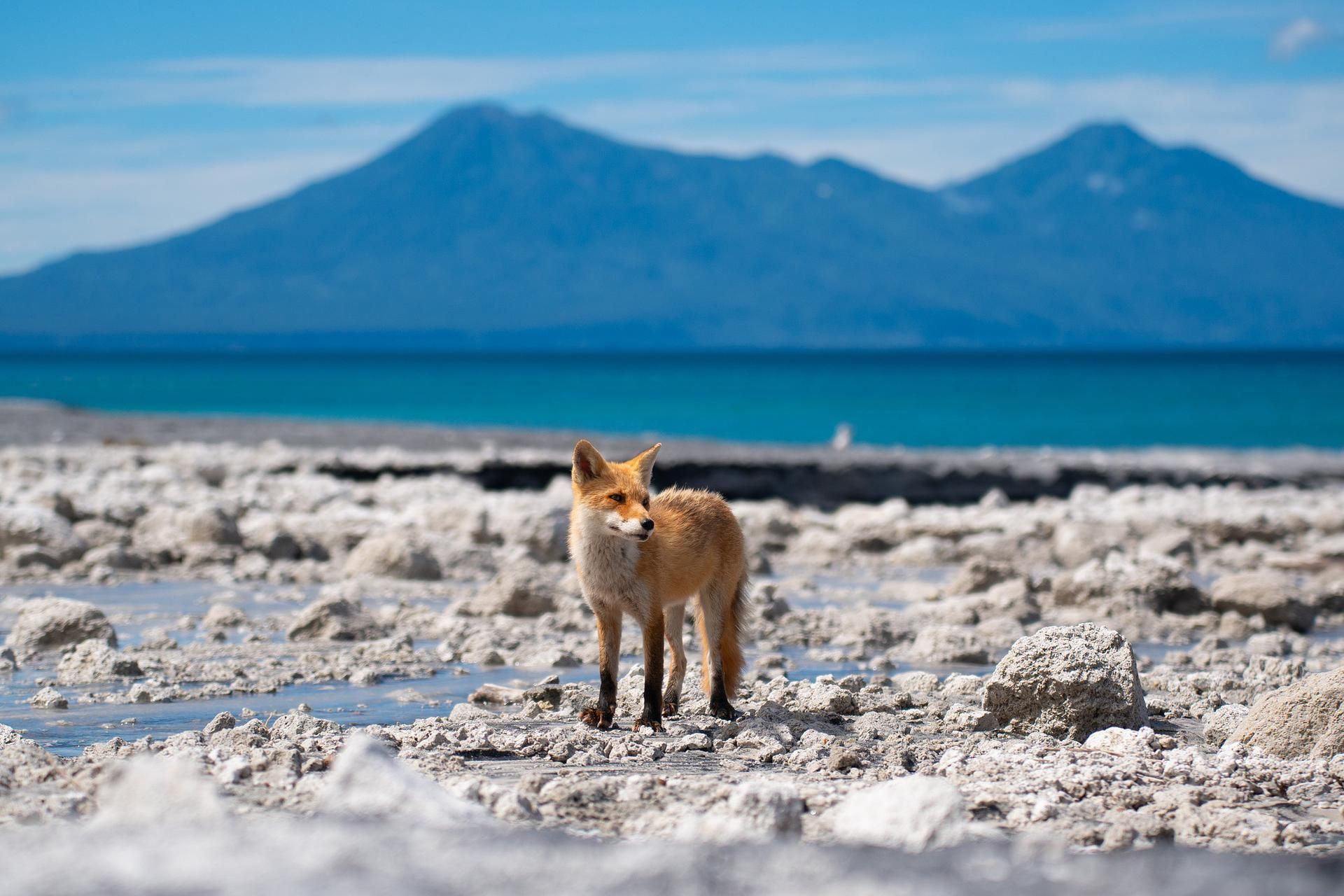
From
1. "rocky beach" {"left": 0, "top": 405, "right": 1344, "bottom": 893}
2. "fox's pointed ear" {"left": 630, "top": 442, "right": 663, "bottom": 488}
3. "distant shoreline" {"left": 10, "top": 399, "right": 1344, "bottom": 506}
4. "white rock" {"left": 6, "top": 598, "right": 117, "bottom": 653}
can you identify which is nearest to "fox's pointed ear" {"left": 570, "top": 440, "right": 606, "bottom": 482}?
"fox's pointed ear" {"left": 630, "top": 442, "right": 663, "bottom": 488}

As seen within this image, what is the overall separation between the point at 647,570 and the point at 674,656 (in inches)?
27.3

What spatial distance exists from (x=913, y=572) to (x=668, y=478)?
24.7ft

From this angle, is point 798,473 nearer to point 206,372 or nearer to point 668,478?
point 668,478

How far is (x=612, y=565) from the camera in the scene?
5.93 meters

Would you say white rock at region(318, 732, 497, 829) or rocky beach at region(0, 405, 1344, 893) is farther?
white rock at region(318, 732, 497, 829)

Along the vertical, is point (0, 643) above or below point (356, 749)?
below

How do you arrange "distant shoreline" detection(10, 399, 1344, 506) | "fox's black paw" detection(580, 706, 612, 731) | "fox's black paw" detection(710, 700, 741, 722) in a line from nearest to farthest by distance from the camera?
1. "fox's black paw" detection(580, 706, 612, 731)
2. "fox's black paw" detection(710, 700, 741, 722)
3. "distant shoreline" detection(10, 399, 1344, 506)

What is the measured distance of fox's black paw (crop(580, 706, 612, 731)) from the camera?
19.5 feet

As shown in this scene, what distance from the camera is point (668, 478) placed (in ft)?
64.0

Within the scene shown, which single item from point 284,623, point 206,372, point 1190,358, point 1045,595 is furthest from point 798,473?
point 1190,358

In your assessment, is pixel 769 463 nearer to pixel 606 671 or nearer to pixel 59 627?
pixel 59 627

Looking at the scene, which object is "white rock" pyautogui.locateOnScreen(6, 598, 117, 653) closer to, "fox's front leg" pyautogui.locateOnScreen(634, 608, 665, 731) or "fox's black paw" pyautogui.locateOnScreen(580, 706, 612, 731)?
"fox's black paw" pyautogui.locateOnScreen(580, 706, 612, 731)

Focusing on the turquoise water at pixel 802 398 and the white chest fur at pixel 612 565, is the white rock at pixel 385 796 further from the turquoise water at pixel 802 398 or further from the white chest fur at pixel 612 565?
the turquoise water at pixel 802 398

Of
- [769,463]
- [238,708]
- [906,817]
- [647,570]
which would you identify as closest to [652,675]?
[647,570]
